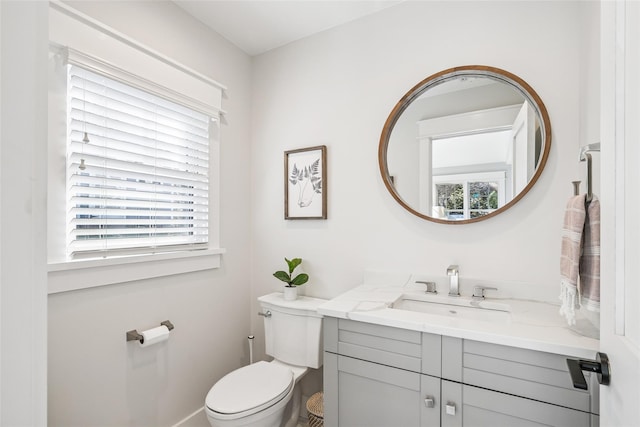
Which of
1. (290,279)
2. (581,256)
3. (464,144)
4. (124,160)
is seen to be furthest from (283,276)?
(581,256)

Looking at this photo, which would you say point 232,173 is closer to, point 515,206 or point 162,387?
point 162,387

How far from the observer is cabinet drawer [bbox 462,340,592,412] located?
1.01 metres

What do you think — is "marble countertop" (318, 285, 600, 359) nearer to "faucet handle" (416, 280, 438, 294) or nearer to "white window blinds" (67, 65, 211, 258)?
"faucet handle" (416, 280, 438, 294)

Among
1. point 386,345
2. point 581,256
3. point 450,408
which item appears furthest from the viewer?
point 386,345

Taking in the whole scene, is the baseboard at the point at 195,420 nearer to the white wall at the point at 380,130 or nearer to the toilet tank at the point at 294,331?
the toilet tank at the point at 294,331

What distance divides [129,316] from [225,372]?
82 cm

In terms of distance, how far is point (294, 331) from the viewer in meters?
1.83

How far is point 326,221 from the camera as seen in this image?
204 centimetres

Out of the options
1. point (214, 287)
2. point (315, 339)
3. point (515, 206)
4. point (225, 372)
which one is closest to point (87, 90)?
point (214, 287)

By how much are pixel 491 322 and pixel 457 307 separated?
7.9 inches

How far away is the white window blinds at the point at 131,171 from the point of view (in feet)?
4.52

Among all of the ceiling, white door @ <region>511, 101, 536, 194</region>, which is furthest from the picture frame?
white door @ <region>511, 101, 536, 194</region>

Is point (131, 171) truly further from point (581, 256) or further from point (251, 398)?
point (581, 256)

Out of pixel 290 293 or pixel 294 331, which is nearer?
pixel 294 331
